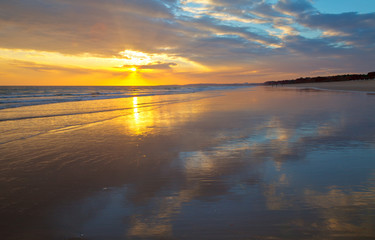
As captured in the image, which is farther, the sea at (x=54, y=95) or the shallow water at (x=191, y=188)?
the sea at (x=54, y=95)

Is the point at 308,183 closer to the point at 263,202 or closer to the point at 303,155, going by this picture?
the point at 263,202

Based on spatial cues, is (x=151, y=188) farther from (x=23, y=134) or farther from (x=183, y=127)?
(x=23, y=134)

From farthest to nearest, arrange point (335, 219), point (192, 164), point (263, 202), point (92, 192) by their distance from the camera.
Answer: point (192, 164), point (92, 192), point (263, 202), point (335, 219)

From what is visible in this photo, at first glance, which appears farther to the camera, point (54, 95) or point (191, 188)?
point (54, 95)

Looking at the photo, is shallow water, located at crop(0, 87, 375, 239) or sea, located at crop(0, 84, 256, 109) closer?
shallow water, located at crop(0, 87, 375, 239)

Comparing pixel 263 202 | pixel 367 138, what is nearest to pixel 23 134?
pixel 263 202

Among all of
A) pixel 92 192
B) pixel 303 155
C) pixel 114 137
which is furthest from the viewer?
pixel 114 137

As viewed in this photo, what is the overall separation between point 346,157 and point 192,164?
12.1 feet

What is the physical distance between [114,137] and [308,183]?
6219 millimetres

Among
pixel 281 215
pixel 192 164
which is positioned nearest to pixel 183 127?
pixel 192 164

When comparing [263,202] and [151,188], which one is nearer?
[263,202]

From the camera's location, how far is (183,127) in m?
9.56

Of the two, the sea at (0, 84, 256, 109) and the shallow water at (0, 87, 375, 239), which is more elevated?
the sea at (0, 84, 256, 109)

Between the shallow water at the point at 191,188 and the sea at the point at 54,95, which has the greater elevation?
the sea at the point at 54,95
